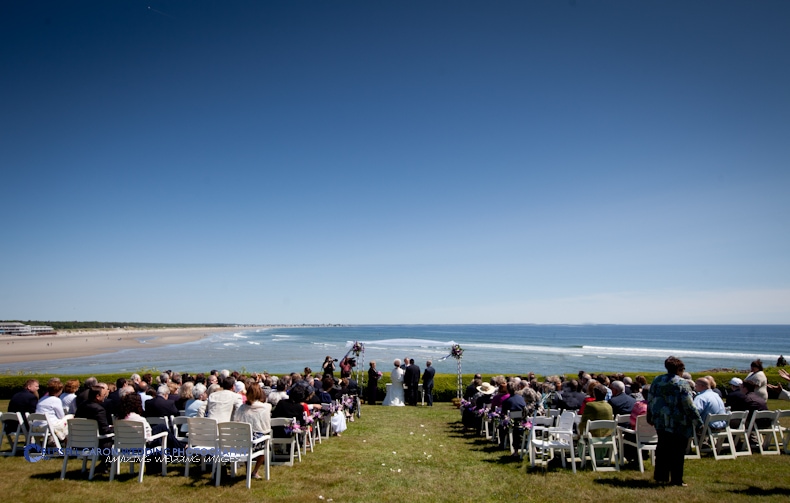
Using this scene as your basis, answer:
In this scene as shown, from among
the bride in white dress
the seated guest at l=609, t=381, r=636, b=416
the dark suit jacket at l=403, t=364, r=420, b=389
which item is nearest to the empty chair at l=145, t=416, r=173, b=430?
the seated guest at l=609, t=381, r=636, b=416

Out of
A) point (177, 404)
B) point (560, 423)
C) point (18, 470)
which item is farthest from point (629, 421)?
point (18, 470)

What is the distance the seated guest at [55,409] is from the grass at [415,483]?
604 mm

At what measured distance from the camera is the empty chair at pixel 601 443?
6.86m

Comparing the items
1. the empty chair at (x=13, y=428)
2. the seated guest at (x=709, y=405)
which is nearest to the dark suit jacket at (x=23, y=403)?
the empty chair at (x=13, y=428)

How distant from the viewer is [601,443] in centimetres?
694

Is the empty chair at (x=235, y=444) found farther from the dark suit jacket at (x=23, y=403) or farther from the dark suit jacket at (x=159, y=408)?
the dark suit jacket at (x=23, y=403)

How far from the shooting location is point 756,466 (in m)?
6.98

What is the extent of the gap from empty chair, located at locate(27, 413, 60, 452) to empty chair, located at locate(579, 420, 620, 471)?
8272 millimetres

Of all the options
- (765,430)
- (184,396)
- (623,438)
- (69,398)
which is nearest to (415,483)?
(623,438)

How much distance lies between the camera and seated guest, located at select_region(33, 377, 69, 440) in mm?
7777

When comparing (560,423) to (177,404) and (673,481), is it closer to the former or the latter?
(673,481)

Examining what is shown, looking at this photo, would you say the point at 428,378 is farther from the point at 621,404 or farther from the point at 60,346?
the point at 60,346

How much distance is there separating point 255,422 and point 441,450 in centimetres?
365

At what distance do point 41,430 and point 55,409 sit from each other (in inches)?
14.1
